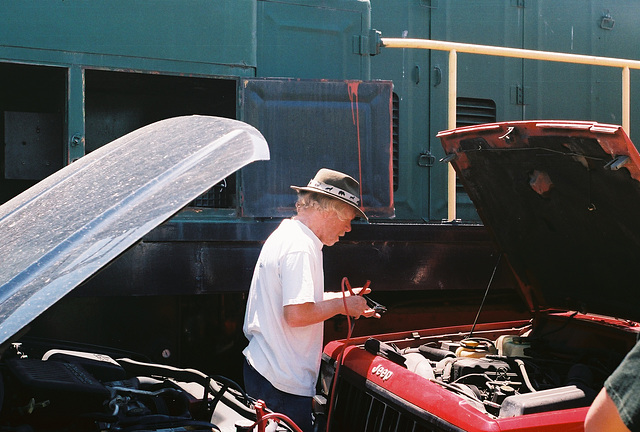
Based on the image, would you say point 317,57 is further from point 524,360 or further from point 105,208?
point 105,208

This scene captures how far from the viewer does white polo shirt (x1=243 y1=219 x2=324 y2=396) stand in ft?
8.77

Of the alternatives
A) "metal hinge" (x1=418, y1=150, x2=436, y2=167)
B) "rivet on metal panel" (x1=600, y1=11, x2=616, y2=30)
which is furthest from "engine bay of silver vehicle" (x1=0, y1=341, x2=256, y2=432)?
"rivet on metal panel" (x1=600, y1=11, x2=616, y2=30)

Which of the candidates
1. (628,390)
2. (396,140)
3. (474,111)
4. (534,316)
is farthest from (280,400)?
(474,111)

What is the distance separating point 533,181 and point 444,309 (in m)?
1.59

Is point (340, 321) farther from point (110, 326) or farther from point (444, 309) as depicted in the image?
point (110, 326)

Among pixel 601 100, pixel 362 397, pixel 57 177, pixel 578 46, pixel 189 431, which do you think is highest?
pixel 578 46

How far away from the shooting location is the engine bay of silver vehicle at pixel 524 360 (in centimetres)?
247

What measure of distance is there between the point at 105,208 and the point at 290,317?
4.23 feet

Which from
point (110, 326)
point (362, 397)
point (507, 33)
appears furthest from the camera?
point (507, 33)

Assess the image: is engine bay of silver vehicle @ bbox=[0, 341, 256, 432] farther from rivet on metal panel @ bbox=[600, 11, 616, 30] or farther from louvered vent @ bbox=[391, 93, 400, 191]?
rivet on metal panel @ bbox=[600, 11, 616, 30]

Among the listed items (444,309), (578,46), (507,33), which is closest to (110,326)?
(444,309)

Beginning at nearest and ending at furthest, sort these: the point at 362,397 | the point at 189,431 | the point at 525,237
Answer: the point at 189,431 < the point at 362,397 < the point at 525,237

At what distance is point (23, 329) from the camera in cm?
125

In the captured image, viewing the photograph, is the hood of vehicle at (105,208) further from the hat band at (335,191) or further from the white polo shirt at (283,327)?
the hat band at (335,191)
